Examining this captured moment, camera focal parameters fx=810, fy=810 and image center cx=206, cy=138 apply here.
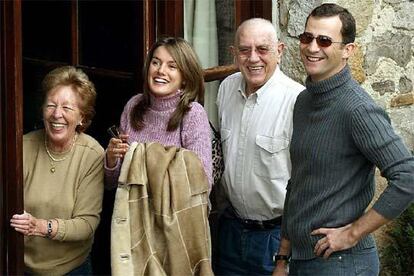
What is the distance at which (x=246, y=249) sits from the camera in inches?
123

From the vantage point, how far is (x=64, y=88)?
9.45ft

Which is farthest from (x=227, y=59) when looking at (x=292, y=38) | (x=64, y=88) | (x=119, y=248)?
(x=119, y=248)

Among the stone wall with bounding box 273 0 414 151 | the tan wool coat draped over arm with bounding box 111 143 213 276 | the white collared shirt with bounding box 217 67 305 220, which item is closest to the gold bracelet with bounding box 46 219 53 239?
the tan wool coat draped over arm with bounding box 111 143 213 276

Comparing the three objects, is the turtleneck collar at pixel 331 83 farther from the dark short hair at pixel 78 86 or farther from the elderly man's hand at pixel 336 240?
the dark short hair at pixel 78 86

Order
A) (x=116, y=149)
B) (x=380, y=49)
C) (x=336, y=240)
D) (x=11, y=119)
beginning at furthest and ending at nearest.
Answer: (x=380, y=49), (x=116, y=149), (x=11, y=119), (x=336, y=240)

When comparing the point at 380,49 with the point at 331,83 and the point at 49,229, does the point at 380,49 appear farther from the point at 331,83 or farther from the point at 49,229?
the point at 49,229

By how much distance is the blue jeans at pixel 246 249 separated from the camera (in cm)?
309

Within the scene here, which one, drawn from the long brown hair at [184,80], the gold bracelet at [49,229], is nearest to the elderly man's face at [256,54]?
the long brown hair at [184,80]

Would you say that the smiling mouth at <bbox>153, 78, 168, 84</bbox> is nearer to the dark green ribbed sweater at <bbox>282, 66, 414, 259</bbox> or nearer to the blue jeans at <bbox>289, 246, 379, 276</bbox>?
the dark green ribbed sweater at <bbox>282, 66, 414, 259</bbox>

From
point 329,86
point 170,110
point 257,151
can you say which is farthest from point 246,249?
point 329,86

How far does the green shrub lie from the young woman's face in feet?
5.52

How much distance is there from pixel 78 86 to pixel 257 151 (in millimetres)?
709

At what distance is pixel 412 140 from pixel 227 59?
4.04 feet

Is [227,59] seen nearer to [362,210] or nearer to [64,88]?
[64,88]
